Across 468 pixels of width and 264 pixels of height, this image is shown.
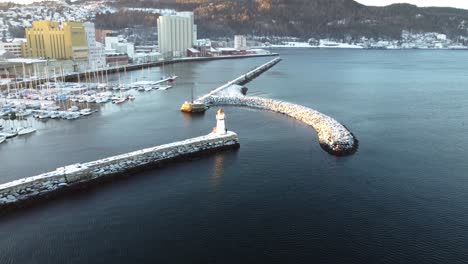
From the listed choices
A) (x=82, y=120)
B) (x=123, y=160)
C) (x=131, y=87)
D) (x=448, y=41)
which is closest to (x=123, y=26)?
(x=131, y=87)

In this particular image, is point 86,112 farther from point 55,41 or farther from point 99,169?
point 55,41

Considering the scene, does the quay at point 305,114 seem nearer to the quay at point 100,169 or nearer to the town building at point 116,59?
the quay at point 100,169

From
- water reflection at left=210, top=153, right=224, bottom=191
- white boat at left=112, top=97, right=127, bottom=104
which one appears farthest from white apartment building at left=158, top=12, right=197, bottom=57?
water reflection at left=210, top=153, right=224, bottom=191

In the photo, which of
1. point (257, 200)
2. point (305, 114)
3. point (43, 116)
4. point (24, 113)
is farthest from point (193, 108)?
point (257, 200)

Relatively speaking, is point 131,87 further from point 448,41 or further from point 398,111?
point 448,41

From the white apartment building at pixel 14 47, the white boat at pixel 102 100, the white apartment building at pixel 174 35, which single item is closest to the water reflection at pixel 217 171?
the white boat at pixel 102 100
